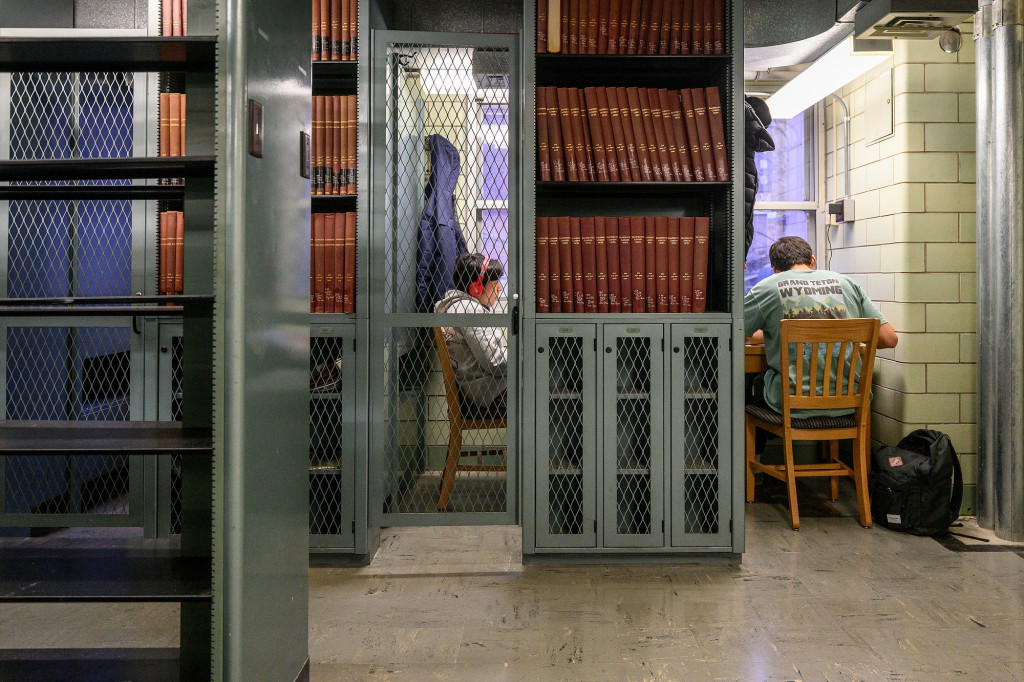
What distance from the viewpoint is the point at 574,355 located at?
339 centimetres

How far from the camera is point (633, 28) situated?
3361mm

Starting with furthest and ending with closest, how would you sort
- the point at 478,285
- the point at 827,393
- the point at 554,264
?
the point at 827,393
the point at 478,285
the point at 554,264

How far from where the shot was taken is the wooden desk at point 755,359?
4.30 m

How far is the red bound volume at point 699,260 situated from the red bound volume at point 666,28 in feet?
2.31

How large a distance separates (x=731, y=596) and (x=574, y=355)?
3.57ft

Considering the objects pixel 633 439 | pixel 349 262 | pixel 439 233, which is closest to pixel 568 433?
pixel 633 439

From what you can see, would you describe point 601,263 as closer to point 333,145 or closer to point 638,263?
point 638,263

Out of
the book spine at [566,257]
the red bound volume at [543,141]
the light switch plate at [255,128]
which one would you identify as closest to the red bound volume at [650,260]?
the book spine at [566,257]

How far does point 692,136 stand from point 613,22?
0.56 metres

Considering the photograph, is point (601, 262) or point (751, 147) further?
point (751, 147)

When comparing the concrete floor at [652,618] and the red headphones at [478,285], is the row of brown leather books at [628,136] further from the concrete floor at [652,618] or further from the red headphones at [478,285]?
the concrete floor at [652,618]

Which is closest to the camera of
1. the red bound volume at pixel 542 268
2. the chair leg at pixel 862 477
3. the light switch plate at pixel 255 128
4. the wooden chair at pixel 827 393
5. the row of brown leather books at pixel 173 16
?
the light switch plate at pixel 255 128

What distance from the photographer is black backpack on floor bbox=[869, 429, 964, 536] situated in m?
3.71

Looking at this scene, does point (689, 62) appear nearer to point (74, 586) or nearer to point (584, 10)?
point (584, 10)
